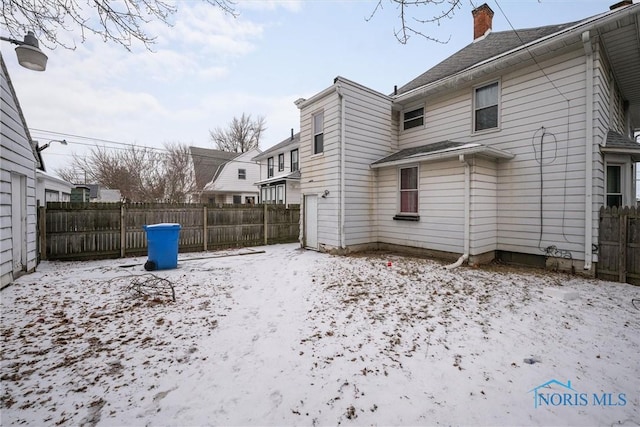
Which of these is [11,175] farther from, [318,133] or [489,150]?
[489,150]

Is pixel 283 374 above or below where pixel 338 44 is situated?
below

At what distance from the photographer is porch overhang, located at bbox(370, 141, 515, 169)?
22.0ft

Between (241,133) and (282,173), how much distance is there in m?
16.8

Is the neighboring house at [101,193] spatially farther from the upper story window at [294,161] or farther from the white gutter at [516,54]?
the white gutter at [516,54]

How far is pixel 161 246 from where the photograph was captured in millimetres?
6750

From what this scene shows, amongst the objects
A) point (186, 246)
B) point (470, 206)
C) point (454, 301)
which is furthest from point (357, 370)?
point (186, 246)

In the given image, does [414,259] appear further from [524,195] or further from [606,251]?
[606,251]

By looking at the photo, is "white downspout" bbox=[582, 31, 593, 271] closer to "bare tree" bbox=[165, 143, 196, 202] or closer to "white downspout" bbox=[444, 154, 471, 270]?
"white downspout" bbox=[444, 154, 471, 270]

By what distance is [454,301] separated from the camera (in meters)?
4.49

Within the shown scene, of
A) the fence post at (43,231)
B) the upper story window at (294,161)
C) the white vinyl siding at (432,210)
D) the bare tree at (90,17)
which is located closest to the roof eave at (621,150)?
the white vinyl siding at (432,210)

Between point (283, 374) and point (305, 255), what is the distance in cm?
641

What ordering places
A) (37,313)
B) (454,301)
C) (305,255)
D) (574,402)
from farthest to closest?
(305,255) < (454,301) < (37,313) < (574,402)

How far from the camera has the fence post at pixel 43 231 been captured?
7293 mm

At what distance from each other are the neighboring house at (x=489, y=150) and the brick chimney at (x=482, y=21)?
0.17 feet
